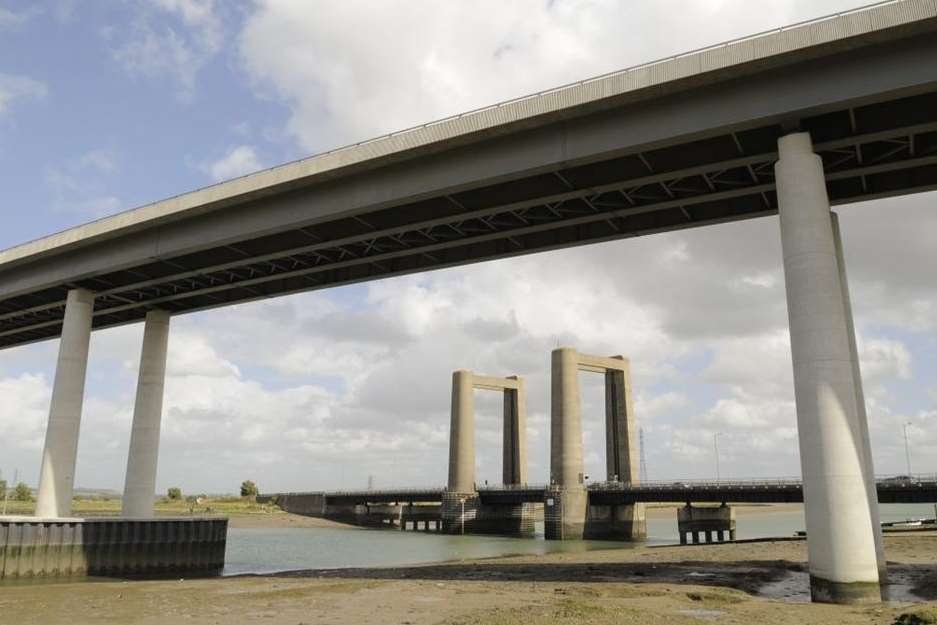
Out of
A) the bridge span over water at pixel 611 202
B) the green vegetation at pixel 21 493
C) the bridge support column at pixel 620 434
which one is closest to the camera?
the bridge span over water at pixel 611 202

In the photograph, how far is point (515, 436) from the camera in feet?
365

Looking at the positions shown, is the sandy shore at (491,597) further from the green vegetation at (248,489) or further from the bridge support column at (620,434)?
the green vegetation at (248,489)

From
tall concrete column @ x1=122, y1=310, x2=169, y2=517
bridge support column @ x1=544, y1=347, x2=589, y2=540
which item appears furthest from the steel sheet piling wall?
bridge support column @ x1=544, y1=347, x2=589, y2=540

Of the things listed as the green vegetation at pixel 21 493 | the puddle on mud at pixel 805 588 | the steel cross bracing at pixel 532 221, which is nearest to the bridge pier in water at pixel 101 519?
the steel cross bracing at pixel 532 221

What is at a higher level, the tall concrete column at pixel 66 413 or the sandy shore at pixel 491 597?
the tall concrete column at pixel 66 413

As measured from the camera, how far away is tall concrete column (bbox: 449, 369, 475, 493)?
3797 inches

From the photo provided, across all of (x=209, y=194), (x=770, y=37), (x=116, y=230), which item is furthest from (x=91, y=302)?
(x=770, y=37)

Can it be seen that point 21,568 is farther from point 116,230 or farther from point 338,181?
point 338,181

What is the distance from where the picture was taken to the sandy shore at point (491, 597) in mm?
17547

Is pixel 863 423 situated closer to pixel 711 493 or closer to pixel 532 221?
pixel 532 221

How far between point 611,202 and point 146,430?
3012 centimetres

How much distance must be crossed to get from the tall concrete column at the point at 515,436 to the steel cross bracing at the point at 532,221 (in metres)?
69.8

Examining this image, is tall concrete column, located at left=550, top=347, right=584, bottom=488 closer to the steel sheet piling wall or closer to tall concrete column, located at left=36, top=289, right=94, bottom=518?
the steel sheet piling wall

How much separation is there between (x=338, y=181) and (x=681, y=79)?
14.9 m
